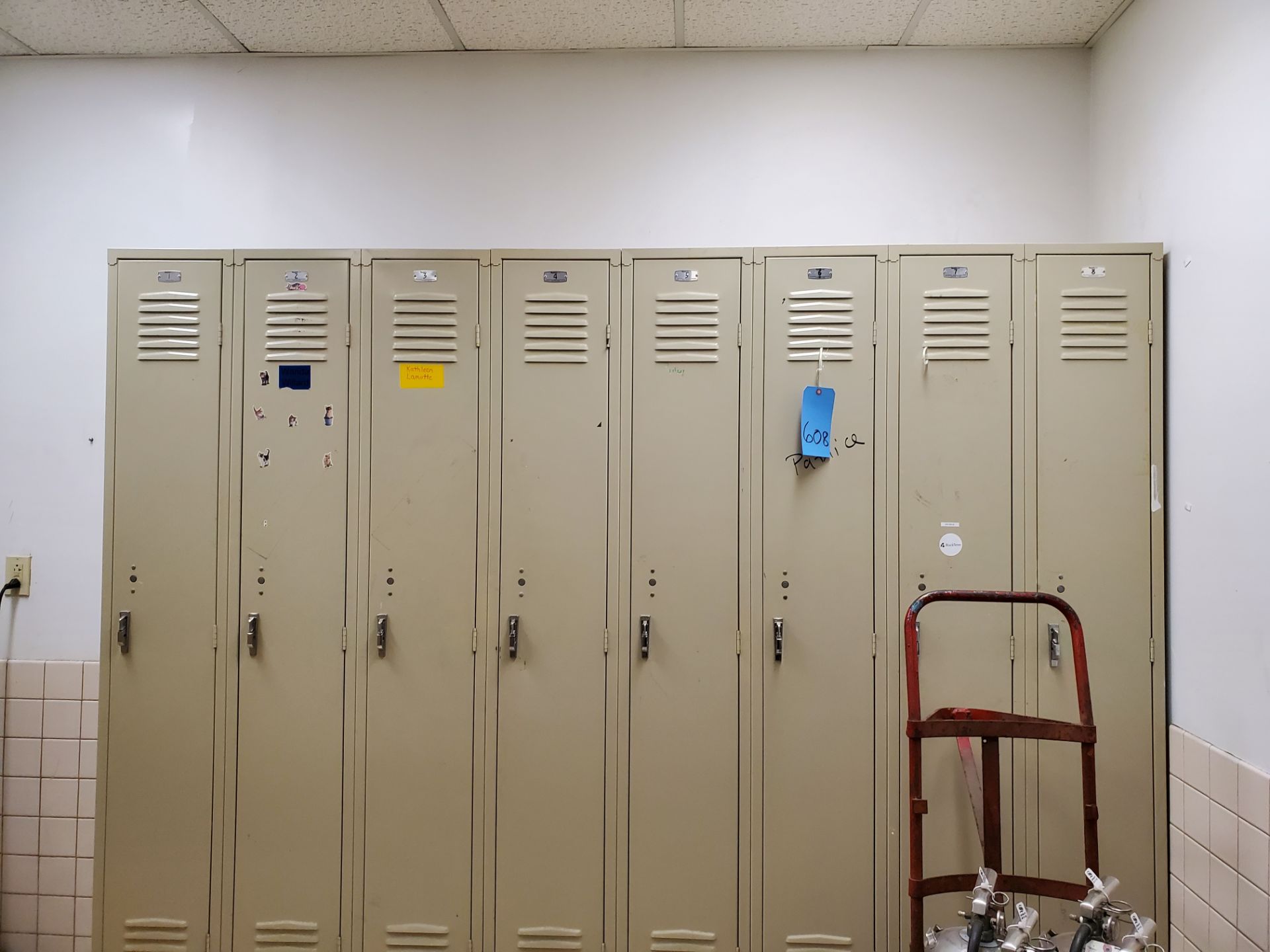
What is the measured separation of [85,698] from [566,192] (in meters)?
2.37

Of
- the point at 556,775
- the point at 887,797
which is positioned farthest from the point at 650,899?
the point at 887,797

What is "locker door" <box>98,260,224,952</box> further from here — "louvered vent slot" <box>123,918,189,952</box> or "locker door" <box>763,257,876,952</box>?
"locker door" <box>763,257,876,952</box>

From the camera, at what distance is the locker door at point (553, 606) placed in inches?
76.9

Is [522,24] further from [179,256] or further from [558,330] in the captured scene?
[179,256]

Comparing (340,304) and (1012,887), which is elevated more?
(340,304)

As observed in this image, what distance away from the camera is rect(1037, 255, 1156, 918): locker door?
1.88 metres

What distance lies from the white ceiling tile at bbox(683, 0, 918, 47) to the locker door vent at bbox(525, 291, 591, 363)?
1010 mm

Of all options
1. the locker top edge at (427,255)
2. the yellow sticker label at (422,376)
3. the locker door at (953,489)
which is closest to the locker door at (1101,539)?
the locker door at (953,489)

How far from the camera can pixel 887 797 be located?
192 cm

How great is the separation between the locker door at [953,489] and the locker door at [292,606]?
5.48 feet

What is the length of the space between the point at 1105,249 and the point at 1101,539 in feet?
2.71

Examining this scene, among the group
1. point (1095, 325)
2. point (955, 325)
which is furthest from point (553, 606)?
point (1095, 325)

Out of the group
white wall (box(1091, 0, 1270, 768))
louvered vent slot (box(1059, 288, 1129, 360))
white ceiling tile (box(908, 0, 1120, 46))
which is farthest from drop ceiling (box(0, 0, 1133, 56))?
louvered vent slot (box(1059, 288, 1129, 360))

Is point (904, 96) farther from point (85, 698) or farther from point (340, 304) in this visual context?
point (85, 698)
